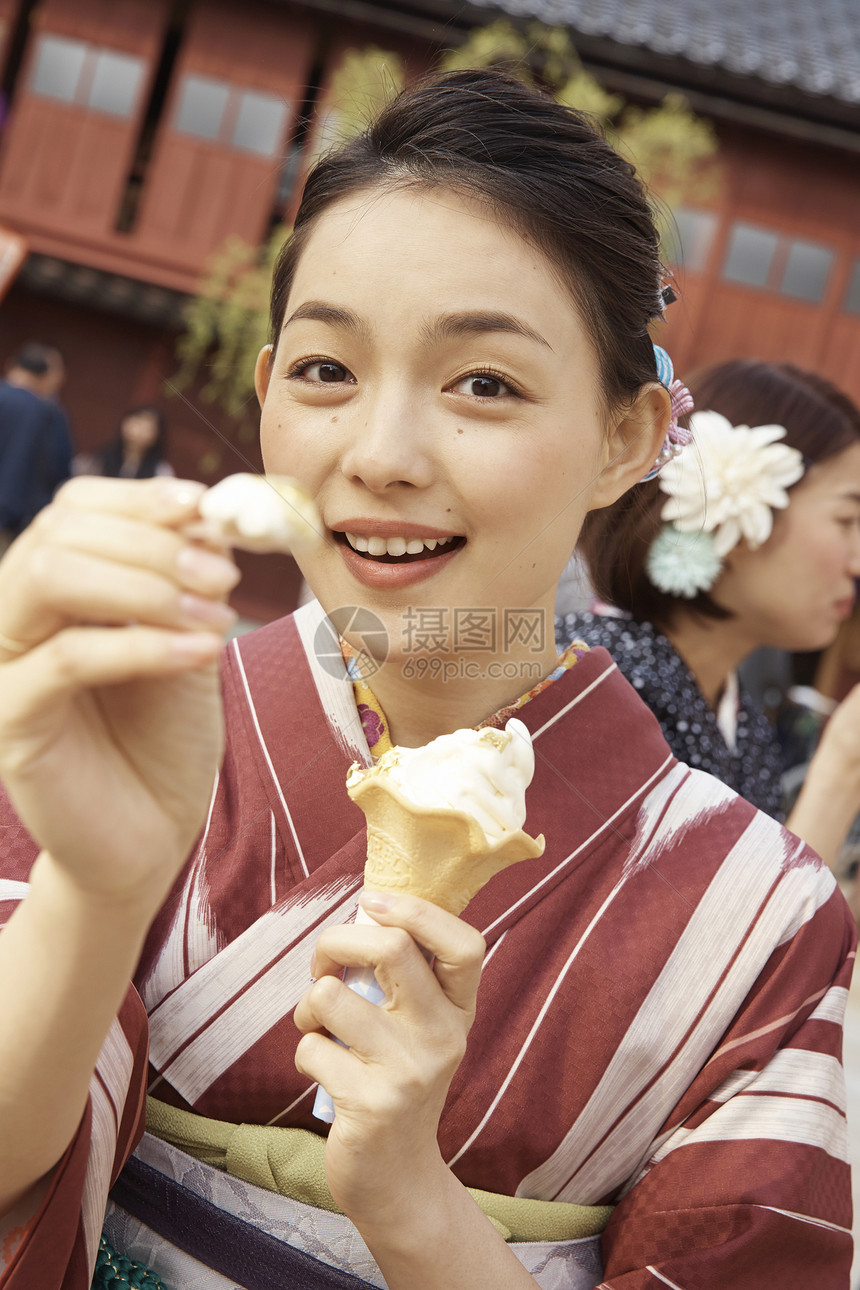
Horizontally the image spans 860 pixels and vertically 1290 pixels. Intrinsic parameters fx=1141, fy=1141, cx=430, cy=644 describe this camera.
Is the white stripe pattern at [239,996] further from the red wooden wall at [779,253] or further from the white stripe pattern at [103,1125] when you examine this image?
the red wooden wall at [779,253]

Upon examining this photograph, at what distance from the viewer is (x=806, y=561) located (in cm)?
299

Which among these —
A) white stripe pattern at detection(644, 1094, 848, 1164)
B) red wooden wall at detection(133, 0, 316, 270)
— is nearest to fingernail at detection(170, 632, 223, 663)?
white stripe pattern at detection(644, 1094, 848, 1164)

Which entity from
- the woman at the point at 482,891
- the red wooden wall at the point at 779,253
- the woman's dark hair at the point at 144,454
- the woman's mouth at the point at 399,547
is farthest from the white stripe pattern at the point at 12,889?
the red wooden wall at the point at 779,253

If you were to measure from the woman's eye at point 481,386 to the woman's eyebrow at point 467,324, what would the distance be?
0.06 meters

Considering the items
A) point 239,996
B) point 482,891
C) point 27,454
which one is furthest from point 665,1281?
point 27,454

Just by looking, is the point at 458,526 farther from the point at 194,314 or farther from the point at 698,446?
the point at 194,314

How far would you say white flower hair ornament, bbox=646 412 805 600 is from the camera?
296cm

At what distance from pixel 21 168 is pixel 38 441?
24.5ft

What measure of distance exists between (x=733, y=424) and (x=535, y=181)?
1768 mm

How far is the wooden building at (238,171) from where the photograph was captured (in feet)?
44.6

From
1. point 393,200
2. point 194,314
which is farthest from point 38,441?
point 393,200

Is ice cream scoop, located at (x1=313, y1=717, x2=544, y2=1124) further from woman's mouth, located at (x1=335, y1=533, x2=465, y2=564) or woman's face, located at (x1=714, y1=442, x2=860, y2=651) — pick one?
woman's face, located at (x1=714, y1=442, x2=860, y2=651)

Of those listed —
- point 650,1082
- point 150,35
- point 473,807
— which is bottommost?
point 650,1082

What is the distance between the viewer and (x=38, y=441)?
27.0 ft
